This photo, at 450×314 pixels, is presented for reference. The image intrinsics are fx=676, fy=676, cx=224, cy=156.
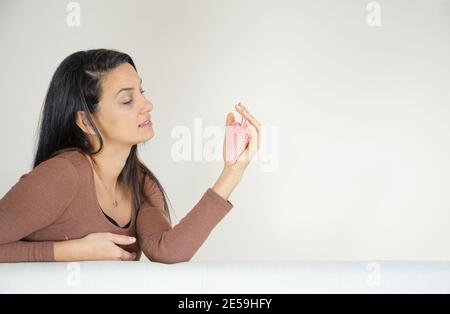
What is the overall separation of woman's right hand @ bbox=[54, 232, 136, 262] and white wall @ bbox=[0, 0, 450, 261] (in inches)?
59.8

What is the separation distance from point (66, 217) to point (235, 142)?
0.45 metres

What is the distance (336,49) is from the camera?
3.12 m

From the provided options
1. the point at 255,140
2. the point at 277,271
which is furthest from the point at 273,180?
the point at 277,271

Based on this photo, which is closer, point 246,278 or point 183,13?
point 246,278

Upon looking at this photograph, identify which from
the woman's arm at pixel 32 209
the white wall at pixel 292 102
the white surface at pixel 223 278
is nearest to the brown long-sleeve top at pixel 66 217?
the woman's arm at pixel 32 209

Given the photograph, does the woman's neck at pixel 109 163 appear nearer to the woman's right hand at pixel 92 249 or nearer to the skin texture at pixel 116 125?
the skin texture at pixel 116 125

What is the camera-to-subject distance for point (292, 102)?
10.2 feet

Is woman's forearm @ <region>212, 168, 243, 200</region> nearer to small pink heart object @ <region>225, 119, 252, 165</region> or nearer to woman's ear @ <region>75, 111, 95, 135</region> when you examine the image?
small pink heart object @ <region>225, 119, 252, 165</region>

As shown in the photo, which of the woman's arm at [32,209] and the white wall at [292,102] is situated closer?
the woman's arm at [32,209]

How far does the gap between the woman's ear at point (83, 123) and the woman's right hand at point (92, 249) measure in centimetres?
32

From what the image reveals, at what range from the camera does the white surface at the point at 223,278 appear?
1188mm

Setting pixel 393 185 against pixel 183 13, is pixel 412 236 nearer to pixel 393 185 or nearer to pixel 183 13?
pixel 393 185

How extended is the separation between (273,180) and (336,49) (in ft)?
2.20
